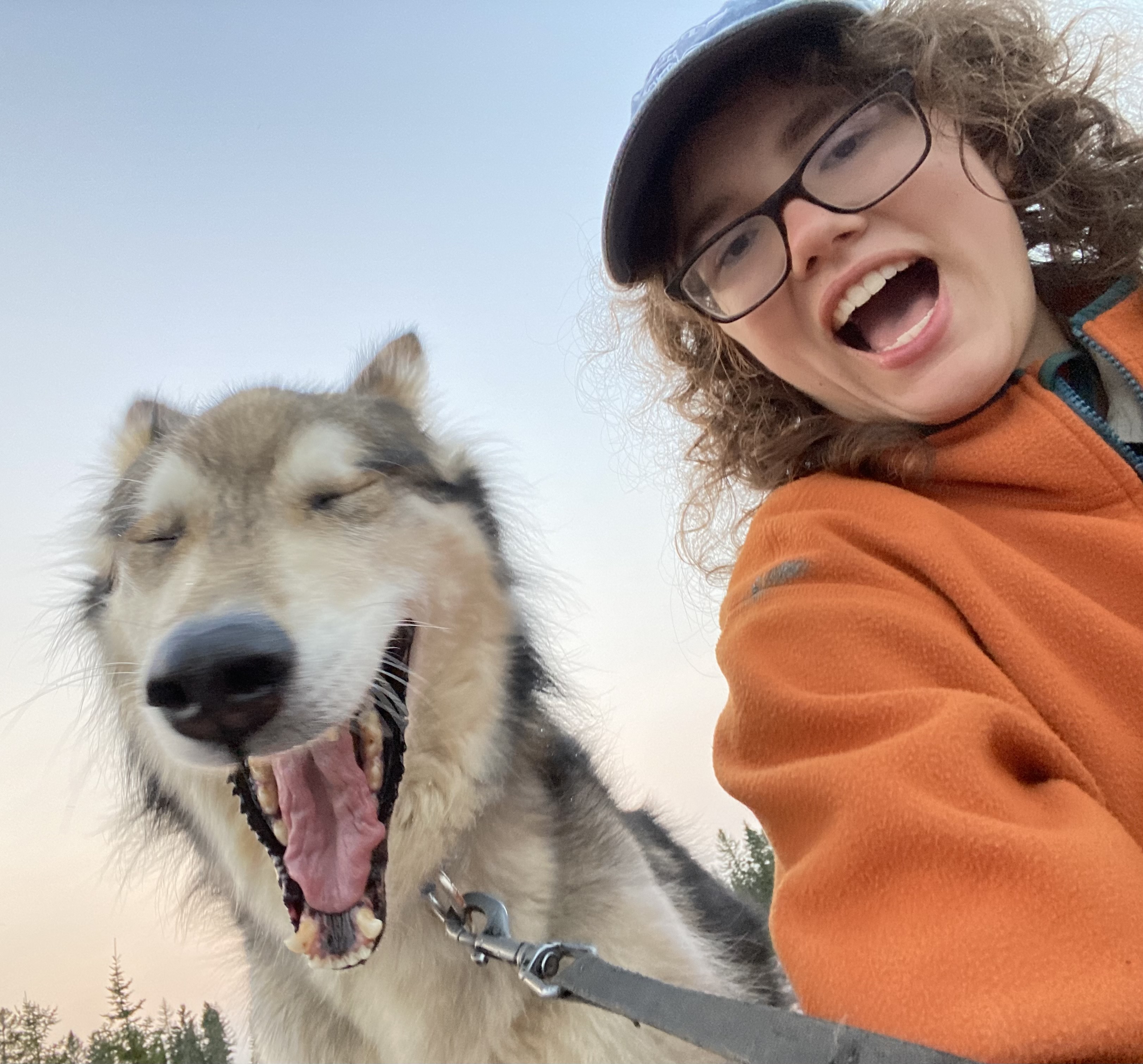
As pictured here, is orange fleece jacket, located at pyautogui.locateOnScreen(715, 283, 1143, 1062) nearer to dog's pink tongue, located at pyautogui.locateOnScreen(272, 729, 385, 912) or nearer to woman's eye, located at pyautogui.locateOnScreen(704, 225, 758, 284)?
woman's eye, located at pyautogui.locateOnScreen(704, 225, 758, 284)

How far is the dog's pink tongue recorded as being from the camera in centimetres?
166

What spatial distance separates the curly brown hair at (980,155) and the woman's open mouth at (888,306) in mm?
165

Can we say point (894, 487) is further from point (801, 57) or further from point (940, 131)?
point (801, 57)

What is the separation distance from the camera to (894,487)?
4.64ft

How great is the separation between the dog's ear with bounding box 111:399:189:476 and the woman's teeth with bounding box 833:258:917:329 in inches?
67.5

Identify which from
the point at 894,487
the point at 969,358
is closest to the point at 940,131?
the point at 969,358

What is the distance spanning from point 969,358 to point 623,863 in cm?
139

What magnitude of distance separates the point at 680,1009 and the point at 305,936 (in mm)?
914

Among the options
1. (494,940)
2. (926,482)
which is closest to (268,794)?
(494,940)

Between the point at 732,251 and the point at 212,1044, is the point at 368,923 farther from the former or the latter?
the point at 212,1044

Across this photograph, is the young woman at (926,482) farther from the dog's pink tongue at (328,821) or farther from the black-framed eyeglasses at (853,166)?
the dog's pink tongue at (328,821)

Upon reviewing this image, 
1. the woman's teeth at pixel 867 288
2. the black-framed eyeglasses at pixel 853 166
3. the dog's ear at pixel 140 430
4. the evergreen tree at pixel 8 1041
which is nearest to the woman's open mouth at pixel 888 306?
the woman's teeth at pixel 867 288

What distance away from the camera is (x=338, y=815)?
1.74 metres

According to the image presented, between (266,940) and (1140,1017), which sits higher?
(1140,1017)
